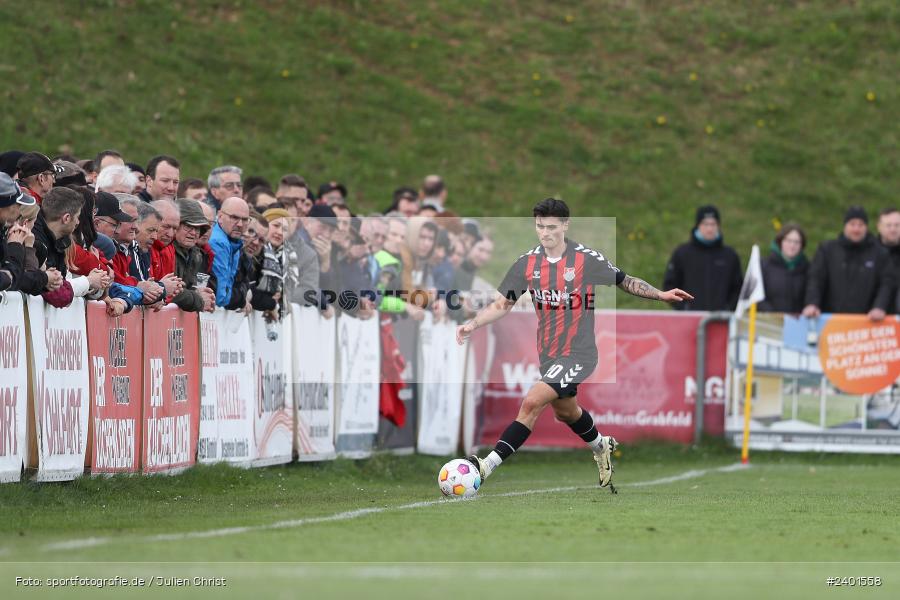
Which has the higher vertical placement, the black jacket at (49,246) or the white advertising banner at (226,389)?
the black jacket at (49,246)

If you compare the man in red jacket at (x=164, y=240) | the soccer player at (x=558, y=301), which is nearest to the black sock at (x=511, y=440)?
the soccer player at (x=558, y=301)

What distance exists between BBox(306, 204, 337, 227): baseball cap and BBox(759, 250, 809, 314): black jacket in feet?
22.7

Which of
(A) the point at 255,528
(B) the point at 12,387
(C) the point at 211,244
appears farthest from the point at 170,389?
(A) the point at 255,528

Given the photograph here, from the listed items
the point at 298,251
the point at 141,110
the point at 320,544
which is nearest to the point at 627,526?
the point at 320,544

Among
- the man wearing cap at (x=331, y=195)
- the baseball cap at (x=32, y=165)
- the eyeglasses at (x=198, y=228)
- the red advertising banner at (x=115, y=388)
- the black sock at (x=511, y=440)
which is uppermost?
the man wearing cap at (x=331, y=195)

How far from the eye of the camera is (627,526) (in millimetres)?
10414

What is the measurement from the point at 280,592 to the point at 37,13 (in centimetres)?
2729

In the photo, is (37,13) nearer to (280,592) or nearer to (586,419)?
(586,419)

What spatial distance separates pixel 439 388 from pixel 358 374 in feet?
7.17

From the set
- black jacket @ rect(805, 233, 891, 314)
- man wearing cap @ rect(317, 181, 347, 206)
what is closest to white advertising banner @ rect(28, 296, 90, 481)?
man wearing cap @ rect(317, 181, 347, 206)

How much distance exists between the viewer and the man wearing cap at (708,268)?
22.7 metres

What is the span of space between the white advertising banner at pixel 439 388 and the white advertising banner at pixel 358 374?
129 cm

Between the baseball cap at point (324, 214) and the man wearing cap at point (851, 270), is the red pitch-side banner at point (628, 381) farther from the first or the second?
the baseball cap at point (324, 214)

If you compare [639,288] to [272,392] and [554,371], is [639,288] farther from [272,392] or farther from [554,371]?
[272,392]
